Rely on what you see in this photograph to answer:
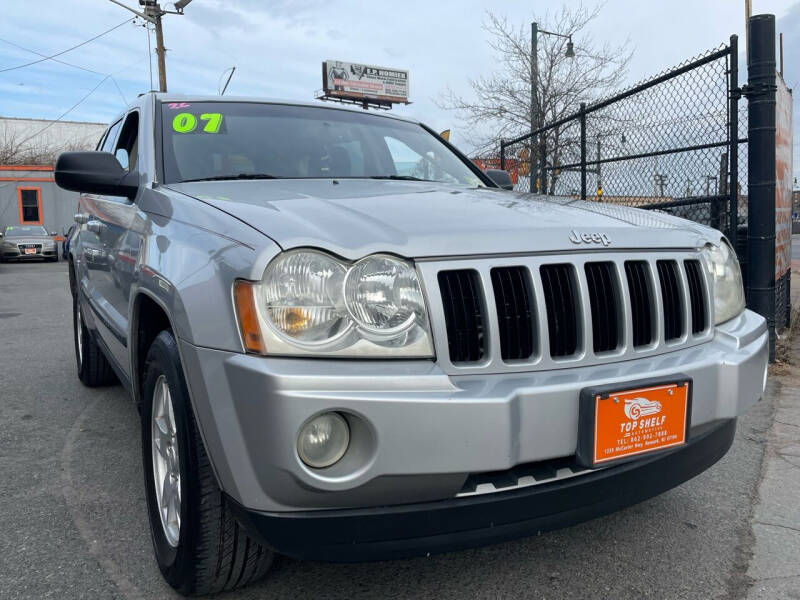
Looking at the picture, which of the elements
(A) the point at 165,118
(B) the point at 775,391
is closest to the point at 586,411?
(A) the point at 165,118

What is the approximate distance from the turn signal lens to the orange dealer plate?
84 cm

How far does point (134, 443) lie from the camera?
3.52 meters

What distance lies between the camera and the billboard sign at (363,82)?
4856cm

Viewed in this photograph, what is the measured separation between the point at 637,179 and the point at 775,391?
2687 mm

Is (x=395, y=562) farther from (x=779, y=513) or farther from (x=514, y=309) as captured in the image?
(x=779, y=513)

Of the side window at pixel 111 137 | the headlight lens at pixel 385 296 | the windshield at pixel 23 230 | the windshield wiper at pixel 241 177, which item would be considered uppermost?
the windshield at pixel 23 230

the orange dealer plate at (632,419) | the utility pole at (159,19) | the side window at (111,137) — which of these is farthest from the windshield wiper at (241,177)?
the utility pole at (159,19)

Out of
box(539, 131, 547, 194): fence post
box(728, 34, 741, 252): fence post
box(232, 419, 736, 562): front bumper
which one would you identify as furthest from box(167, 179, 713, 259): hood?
box(539, 131, 547, 194): fence post

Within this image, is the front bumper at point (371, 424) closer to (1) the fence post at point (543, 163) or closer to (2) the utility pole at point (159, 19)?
(1) the fence post at point (543, 163)

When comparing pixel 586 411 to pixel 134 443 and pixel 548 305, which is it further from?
pixel 134 443

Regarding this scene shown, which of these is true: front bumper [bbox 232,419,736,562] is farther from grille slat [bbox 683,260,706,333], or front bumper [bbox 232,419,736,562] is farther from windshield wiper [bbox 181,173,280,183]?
windshield wiper [bbox 181,173,280,183]

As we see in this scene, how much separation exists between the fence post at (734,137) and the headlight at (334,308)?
4.09 m

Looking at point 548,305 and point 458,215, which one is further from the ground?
point 458,215

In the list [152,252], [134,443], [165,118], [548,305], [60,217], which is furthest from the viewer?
[60,217]
